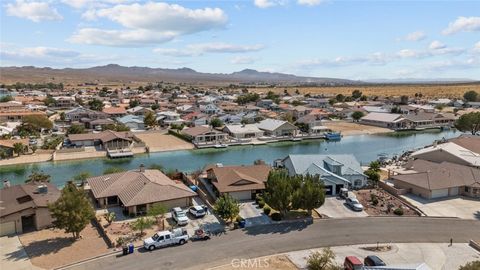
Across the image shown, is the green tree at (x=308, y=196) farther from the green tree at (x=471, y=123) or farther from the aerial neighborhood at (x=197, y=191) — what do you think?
the green tree at (x=471, y=123)

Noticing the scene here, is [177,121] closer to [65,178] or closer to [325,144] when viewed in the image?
[325,144]

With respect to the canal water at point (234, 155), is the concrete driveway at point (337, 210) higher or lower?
higher

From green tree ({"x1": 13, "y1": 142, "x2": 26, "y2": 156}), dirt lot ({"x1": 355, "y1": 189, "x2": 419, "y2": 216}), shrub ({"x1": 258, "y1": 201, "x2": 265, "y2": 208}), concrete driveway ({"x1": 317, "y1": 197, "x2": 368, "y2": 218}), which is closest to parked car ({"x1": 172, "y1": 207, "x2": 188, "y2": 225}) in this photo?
shrub ({"x1": 258, "y1": 201, "x2": 265, "y2": 208})

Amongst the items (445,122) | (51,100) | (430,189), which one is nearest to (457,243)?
(430,189)

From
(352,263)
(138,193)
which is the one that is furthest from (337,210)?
(138,193)

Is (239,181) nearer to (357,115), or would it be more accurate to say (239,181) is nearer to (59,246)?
(59,246)

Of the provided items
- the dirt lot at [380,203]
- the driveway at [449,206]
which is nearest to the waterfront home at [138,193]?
the dirt lot at [380,203]
